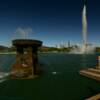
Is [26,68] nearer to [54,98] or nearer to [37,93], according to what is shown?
[37,93]

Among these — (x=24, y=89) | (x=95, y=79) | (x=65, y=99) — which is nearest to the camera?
(x=65, y=99)

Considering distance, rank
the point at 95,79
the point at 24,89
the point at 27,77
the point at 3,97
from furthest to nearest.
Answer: the point at 27,77, the point at 95,79, the point at 24,89, the point at 3,97

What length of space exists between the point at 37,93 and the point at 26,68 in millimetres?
13298

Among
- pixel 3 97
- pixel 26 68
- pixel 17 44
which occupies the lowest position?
pixel 3 97

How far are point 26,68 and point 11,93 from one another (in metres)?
12.5

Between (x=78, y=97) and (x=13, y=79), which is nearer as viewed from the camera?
(x=78, y=97)

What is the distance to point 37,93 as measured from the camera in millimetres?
25234

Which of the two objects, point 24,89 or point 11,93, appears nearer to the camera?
point 11,93

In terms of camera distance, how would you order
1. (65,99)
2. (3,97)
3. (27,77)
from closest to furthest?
(65,99)
(3,97)
(27,77)

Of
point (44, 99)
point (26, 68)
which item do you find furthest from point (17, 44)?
A: point (44, 99)

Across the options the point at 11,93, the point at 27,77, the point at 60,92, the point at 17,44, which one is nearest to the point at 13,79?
the point at 27,77

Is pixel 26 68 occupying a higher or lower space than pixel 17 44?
lower

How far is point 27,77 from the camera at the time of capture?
3662cm

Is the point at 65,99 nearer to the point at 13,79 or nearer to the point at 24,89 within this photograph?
the point at 24,89
